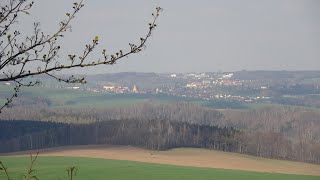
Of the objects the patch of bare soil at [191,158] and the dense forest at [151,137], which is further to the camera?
the dense forest at [151,137]

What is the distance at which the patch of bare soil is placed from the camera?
6391 cm

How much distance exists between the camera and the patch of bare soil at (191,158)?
6391 centimetres

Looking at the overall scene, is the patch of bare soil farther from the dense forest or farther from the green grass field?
the green grass field

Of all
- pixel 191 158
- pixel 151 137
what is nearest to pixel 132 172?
pixel 191 158

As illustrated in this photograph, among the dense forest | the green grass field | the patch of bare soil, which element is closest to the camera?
the green grass field

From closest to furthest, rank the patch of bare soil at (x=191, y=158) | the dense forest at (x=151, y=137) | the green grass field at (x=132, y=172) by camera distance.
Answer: the green grass field at (x=132, y=172) → the patch of bare soil at (x=191, y=158) → the dense forest at (x=151, y=137)

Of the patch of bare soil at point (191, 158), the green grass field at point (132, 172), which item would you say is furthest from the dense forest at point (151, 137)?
the green grass field at point (132, 172)

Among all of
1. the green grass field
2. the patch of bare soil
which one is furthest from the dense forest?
the green grass field

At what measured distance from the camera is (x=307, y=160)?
80.1m

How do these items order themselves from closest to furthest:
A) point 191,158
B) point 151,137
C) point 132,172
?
point 132,172
point 191,158
point 151,137

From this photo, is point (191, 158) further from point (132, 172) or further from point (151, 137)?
point (132, 172)

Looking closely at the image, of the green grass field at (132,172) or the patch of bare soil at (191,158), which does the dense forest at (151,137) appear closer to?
the patch of bare soil at (191,158)

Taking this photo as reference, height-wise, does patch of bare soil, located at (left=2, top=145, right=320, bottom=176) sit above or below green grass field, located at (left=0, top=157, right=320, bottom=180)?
below

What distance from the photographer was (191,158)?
72375 millimetres
